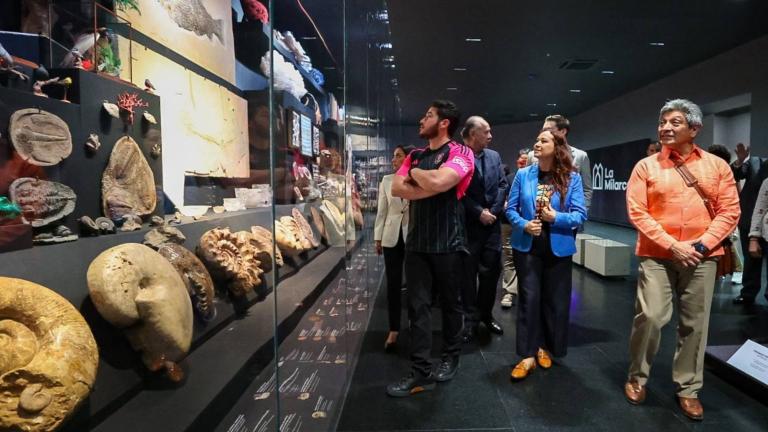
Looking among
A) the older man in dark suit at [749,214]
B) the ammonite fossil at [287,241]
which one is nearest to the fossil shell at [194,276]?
the ammonite fossil at [287,241]

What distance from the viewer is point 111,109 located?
1.40m

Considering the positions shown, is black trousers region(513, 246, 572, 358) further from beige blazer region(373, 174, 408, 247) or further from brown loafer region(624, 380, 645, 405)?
beige blazer region(373, 174, 408, 247)

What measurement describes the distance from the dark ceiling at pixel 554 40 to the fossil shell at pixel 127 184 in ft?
14.1

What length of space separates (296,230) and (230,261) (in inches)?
13.2

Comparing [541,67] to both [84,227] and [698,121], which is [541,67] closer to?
[698,121]

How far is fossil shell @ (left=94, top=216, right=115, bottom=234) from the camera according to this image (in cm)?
129

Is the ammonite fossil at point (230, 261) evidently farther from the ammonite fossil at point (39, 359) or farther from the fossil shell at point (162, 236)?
the ammonite fossil at point (39, 359)

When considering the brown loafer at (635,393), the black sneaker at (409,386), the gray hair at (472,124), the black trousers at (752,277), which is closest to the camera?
the brown loafer at (635,393)

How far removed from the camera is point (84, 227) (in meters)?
1.25

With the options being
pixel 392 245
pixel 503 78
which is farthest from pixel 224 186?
pixel 503 78

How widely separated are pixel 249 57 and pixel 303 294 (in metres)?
0.84

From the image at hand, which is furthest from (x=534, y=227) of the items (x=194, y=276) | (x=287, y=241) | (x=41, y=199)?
(x=41, y=199)

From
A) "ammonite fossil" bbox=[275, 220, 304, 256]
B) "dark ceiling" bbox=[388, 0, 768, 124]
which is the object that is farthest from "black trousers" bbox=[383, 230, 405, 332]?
"dark ceiling" bbox=[388, 0, 768, 124]

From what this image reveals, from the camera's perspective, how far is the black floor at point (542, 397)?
6.68ft
